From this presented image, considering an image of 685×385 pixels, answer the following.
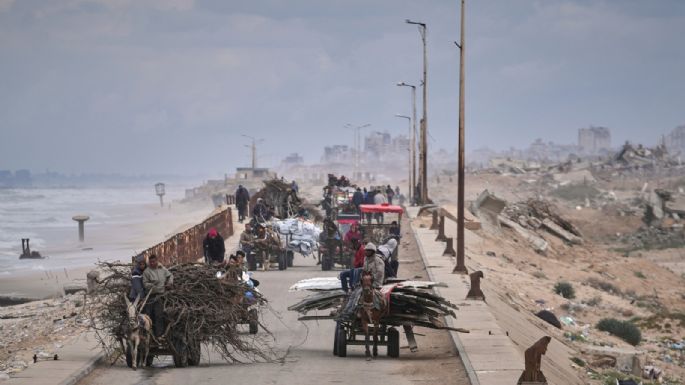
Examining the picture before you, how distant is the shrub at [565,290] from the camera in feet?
122

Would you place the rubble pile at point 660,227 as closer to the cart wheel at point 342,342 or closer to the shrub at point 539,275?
the shrub at point 539,275

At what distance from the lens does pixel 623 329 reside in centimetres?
Answer: 2983

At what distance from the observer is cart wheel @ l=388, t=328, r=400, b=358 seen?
19.0m

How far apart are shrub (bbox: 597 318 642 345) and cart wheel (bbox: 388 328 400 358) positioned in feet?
38.9

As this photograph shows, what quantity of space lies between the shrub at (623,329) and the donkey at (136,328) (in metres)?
15.4

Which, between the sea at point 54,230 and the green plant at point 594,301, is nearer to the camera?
the green plant at point 594,301

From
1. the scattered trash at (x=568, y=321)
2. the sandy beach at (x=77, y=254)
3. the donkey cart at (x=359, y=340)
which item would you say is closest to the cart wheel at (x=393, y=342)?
the donkey cart at (x=359, y=340)

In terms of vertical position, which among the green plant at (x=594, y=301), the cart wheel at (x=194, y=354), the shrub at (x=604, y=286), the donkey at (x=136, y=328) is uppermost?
the donkey at (x=136, y=328)

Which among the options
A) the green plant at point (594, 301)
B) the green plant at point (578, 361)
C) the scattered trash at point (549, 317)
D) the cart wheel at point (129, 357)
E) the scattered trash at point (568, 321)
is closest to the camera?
the cart wheel at point (129, 357)

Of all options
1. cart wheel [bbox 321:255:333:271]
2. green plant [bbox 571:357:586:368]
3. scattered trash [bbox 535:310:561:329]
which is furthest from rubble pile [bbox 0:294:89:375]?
scattered trash [bbox 535:310:561:329]

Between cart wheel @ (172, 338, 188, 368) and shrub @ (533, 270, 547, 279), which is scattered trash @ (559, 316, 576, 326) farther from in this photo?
cart wheel @ (172, 338, 188, 368)

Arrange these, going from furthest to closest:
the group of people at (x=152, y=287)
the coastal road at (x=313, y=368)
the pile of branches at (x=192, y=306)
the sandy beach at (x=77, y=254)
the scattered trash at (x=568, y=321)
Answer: the sandy beach at (x=77, y=254), the scattered trash at (x=568, y=321), the pile of branches at (x=192, y=306), the group of people at (x=152, y=287), the coastal road at (x=313, y=368)

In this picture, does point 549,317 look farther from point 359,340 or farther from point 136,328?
point 136,328

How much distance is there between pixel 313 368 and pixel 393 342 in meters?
1.53
